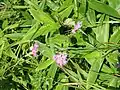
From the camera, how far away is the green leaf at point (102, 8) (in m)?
1.49

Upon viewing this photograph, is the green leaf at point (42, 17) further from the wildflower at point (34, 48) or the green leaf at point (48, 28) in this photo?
the wildflower at point (34, 48)

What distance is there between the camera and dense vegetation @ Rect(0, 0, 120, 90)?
1.51m

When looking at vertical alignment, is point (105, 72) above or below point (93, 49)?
below

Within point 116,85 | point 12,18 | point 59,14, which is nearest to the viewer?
point 116,85

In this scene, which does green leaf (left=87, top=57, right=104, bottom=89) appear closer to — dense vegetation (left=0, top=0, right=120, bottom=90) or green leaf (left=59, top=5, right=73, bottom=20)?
dense vegetation (left=0, top=0, right=120, bottom=90)

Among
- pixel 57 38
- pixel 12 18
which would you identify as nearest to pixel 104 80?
pixel 57 38

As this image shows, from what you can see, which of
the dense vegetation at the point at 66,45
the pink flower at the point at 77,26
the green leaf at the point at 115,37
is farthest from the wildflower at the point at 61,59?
the green leaf at the point at 115,37

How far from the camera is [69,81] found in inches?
64.1

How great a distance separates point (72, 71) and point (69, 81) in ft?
0.32

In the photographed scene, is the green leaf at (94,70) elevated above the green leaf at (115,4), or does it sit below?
below

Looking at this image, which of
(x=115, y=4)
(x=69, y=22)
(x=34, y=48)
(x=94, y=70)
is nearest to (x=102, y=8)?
(x=115, y=4)

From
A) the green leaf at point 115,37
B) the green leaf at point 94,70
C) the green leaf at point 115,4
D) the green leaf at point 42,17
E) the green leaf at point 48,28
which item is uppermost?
A: the green leaf at point 115,4

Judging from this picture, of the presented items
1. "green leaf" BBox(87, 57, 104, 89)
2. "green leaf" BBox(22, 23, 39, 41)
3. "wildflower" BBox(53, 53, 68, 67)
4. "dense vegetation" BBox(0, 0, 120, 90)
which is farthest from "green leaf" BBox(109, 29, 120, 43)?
"green leaf" BBox(22, 23, 39, 41)

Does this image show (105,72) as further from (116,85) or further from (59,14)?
(59,14)
